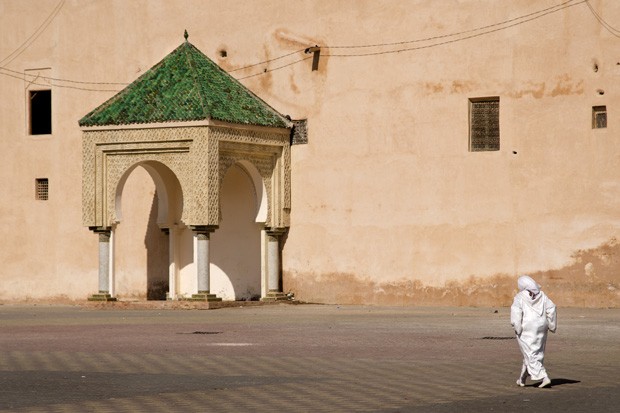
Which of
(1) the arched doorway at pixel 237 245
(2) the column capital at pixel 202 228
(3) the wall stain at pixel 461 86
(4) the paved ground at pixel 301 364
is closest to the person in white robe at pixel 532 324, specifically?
(4) the paved ground at pixel 301 364

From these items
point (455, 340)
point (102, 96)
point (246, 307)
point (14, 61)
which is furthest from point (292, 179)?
point (455, 340)

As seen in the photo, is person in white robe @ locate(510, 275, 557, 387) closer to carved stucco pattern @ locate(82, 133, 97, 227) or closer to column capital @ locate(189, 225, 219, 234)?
column capital @ locate(189, 225, 219, 234)

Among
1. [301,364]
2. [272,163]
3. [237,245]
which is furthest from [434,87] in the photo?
[301,364]

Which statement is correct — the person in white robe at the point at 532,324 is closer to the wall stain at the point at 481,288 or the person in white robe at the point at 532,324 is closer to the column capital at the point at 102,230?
the wall stain at the point at 481,288

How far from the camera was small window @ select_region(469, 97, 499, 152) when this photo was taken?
2470cm

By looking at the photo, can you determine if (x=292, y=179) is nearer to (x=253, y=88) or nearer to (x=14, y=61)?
(x=253, y=88)

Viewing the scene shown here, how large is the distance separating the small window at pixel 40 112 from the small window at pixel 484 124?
973 centimetres

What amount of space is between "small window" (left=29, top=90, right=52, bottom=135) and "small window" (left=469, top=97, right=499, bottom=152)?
383 inches

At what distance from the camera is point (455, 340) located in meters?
16.5

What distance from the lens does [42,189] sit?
2931 centimetres

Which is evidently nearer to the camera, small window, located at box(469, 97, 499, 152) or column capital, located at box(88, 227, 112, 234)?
small window, located at box(469, 97, 499, 152)

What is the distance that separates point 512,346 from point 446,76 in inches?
402

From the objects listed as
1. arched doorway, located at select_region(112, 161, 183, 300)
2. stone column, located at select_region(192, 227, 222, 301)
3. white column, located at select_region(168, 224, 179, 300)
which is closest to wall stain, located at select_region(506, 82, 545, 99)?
stone column, located at select_region(192, 227, 222, 301)

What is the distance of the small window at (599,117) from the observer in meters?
23.6
